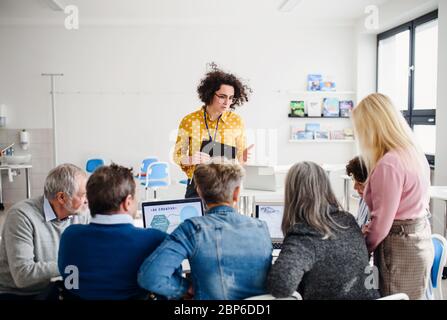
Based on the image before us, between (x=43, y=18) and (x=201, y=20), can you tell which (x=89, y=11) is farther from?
(x=201, y=20)

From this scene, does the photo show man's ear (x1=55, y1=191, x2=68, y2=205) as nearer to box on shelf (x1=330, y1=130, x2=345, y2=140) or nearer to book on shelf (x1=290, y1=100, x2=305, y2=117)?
book on shelf (x1=290, y1=100, x2=305, y2=117)

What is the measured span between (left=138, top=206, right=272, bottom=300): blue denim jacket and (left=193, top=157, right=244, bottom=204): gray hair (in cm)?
8

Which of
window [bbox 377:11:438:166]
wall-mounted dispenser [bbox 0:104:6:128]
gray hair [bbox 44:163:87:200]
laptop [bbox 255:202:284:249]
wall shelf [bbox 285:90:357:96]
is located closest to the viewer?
gray hair [bbox 44:163:87:200]

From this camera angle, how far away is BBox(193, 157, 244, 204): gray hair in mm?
1646

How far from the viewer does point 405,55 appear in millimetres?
6293

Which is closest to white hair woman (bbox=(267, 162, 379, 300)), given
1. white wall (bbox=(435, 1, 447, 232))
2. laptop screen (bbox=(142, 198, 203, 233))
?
laptop screen (bbox=(142, 198, 203, 233))

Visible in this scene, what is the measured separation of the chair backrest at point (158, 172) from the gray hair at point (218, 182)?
14.5 feet

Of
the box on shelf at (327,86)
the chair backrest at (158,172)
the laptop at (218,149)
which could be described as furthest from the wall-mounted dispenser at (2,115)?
the laptop at (218,149)

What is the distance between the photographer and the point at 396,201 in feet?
5.90

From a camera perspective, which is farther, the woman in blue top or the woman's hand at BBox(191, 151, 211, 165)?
the woman's hand at BBox(191, 151, 211, 165)

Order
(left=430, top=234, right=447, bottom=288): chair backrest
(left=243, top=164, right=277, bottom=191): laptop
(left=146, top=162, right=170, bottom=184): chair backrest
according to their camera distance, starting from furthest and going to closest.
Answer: (left=146, top=162, right=170, bottom=184): chair backrest → (left=243, top=164, right=277, bottom=191): laptop → (left=430, top=234, right=447, bottom=288): chair backrest

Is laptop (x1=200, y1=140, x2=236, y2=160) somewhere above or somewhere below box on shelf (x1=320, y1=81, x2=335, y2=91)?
below

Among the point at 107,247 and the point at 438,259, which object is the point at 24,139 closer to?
the point at 107,247

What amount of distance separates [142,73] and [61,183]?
5476mm
